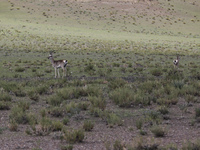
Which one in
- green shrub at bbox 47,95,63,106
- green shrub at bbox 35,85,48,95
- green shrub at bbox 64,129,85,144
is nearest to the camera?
green shrub at bbox 64,129,85,144

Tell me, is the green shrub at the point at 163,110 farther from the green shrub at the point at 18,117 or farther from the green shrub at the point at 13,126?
the green shrub at the point at 13,126

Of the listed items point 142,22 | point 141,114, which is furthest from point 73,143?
point 142,22

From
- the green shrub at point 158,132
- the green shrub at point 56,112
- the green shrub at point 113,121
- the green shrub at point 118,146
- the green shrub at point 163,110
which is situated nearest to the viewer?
the green shrub at point 118,146

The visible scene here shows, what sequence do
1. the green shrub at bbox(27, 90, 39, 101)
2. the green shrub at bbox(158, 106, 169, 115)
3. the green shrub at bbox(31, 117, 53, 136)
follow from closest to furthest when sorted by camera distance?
the green shrub at bbox(31, 117, 53, 136) < the green shrub at bbox(158, 106, 169, 115) < the green shrub at bbox(27, 90, 39, 101)

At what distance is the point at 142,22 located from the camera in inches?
2908

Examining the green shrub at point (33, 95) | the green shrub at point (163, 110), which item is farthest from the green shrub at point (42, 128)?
the green shrub at point (33, 95)

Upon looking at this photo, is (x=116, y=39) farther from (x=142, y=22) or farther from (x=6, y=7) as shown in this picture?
(x=6, y=7)

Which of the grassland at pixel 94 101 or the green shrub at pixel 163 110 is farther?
the green shrub at pixel 163 110

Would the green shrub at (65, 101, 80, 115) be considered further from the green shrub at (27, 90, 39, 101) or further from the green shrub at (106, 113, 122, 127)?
the green shrub at (27, 90, 39, 101)

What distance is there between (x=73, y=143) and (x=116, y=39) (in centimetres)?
4647

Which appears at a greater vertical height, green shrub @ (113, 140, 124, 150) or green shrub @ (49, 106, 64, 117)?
green shrub @ (113, 140, 124, 150)

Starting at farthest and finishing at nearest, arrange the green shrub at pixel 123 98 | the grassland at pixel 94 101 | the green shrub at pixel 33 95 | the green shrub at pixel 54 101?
1. the green shrub at pixel 33 95
2. the green shrub at pixel 54 101
3. the green shrub at pixel 123 98
4. the grassland at pixel 94 101

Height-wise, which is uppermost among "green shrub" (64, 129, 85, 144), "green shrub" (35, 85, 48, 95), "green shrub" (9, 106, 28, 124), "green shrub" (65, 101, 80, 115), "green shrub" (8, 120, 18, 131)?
"green shrub" (64, 129, 85, 144)

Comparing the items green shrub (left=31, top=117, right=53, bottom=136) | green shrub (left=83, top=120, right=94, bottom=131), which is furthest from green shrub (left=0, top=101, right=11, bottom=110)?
green shrub (left=83, top=120, right=94, bottom=131)
